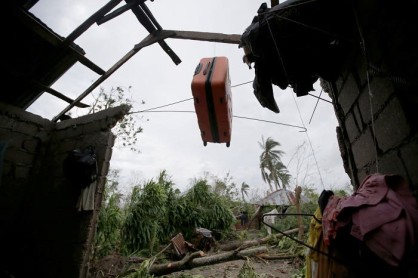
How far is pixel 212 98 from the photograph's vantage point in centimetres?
236

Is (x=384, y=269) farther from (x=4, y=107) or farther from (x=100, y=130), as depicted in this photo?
(x=4, y=107)

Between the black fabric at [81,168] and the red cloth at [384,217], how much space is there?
2.74 metres

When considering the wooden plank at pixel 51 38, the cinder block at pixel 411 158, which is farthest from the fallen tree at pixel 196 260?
the cinder block at pixel 411 158

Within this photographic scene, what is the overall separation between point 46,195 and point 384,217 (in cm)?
386

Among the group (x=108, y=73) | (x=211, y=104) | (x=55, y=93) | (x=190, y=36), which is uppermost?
(x=190, y=36)

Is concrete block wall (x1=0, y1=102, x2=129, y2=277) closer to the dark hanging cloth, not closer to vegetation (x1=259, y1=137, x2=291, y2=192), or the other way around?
the dark hanging cloth

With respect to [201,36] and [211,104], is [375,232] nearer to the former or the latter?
[211,104]

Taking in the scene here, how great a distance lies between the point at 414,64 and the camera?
37.0 inches

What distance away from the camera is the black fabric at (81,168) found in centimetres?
280

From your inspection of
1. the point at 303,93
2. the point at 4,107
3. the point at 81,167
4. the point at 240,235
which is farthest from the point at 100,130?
the point at 240,235

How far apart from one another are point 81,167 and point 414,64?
10.1 ft

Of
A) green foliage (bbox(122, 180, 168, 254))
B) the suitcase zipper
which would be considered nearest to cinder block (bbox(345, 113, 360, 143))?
the suitcase zipper

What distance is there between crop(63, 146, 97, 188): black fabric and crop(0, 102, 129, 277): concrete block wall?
141 mm

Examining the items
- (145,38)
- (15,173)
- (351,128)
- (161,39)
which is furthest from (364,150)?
(15,173)
